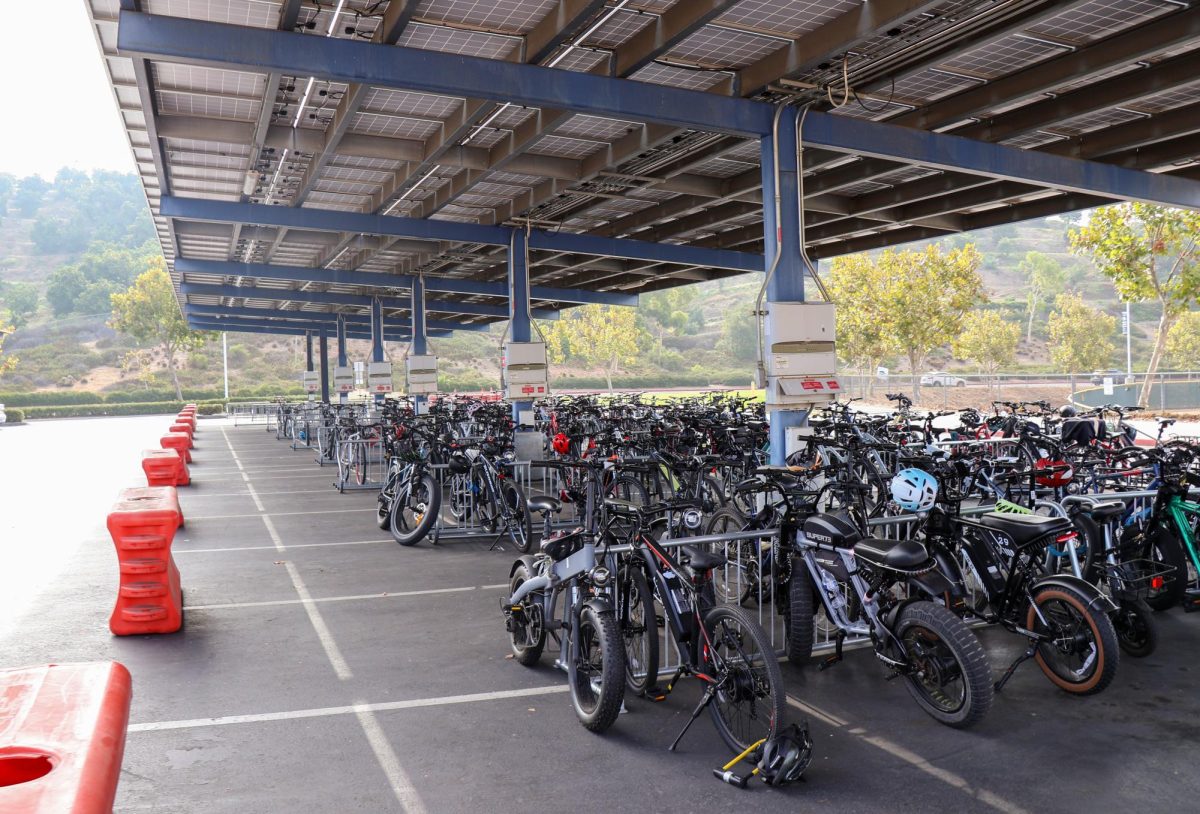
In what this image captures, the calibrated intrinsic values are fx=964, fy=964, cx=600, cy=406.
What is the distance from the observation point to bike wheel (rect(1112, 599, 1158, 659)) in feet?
17.6

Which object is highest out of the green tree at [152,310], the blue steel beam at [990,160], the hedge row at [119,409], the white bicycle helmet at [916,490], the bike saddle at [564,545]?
the green tree at [152,310]

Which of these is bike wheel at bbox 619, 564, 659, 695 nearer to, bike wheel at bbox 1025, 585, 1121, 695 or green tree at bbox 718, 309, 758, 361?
bike wheel at bbox 1025, 585, 1121, 695

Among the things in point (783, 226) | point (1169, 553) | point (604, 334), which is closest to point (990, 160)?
point (783, 226)

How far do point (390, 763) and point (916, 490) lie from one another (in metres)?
3.27

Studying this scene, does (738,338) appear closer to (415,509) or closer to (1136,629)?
(415,509)

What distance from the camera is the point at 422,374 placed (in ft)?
74.9

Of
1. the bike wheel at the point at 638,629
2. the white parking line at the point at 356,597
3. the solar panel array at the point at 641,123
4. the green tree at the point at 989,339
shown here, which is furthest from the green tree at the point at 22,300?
the bike wheel at the point at 638,629

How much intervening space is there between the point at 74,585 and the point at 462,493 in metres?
3.74

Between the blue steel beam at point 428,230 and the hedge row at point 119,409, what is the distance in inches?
1607

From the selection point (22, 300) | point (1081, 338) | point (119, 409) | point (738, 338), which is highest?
point (22, 300)

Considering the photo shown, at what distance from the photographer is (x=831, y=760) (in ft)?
13.6

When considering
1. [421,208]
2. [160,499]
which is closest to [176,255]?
[421,208]

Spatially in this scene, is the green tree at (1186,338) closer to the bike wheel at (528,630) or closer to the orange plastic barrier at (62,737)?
the bike wheel at (528,630)

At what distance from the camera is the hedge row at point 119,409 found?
54.7 meters
